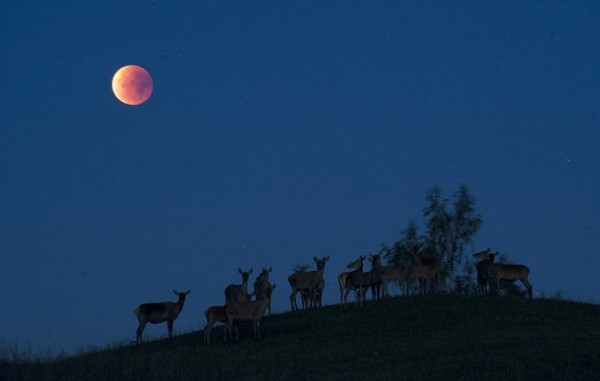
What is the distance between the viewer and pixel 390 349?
25812 mm

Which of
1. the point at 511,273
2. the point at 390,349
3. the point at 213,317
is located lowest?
the point at 390,349

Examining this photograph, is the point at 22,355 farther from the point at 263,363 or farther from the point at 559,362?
the point at 559,362

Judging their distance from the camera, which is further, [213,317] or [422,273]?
[422,273]

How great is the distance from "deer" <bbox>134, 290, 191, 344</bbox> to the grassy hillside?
56.3 inches

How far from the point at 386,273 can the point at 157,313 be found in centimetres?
906

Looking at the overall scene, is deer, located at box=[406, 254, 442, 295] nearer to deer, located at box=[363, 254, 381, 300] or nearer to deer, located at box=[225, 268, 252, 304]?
deer, located at box=[363, 254, 381, 300]

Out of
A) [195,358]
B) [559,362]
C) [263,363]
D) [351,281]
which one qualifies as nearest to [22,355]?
[195,358]

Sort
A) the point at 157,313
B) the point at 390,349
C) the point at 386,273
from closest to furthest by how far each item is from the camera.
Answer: the point at 390,349 < the point at 157,313 < the point at 386,273

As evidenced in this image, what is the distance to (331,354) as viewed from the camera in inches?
1019

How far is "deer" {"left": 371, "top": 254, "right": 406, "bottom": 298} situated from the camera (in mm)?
36062

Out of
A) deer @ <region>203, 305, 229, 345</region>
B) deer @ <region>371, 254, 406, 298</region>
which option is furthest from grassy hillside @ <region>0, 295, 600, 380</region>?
deer @ <region>371, 254, 406, 298</region>

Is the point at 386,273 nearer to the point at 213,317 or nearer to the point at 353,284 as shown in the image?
the point at 353,284

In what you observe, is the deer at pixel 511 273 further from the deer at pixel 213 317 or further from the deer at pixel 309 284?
the deer at pixel 213 317

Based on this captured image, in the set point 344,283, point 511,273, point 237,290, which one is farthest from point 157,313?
point 511,273
